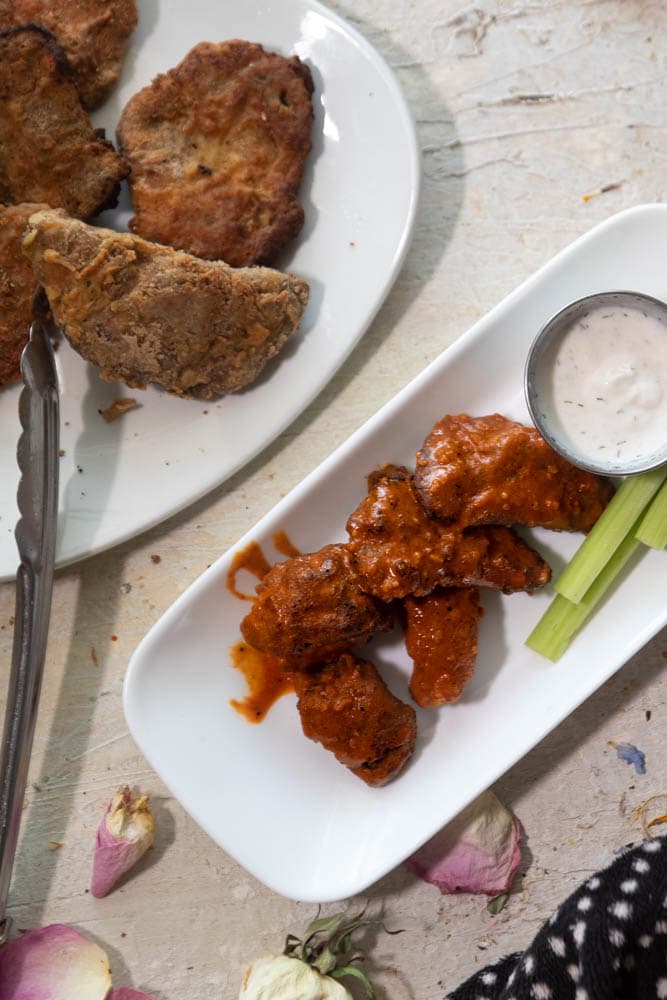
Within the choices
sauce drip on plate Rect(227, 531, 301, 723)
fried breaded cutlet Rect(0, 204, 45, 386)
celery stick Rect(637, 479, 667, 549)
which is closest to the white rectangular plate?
sauce drip on plate Rect(227, 531, 301, 723)

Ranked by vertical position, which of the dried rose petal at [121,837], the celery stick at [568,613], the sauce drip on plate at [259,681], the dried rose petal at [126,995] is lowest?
the dried rose petal at [126,995]

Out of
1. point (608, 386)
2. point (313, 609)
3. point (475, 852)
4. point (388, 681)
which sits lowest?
point (475, 852)

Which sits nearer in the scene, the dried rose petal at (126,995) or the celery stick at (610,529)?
the celery stick at (610,529)

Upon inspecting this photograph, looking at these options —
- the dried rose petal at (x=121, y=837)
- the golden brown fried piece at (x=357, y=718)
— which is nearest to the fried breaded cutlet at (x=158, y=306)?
Answer: the golden brown fried piece at (x=357, y=718)

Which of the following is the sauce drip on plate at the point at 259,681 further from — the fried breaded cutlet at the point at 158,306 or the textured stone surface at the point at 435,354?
the fried breaded cutlet at the point at 158,306

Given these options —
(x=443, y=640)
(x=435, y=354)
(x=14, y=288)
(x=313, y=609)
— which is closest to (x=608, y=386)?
(x=435, y=354)

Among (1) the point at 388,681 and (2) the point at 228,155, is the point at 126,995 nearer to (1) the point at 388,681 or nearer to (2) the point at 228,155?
(1) the point at 388,681

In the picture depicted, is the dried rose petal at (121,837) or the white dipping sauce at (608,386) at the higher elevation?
the white dipping sauce at (608,386)
